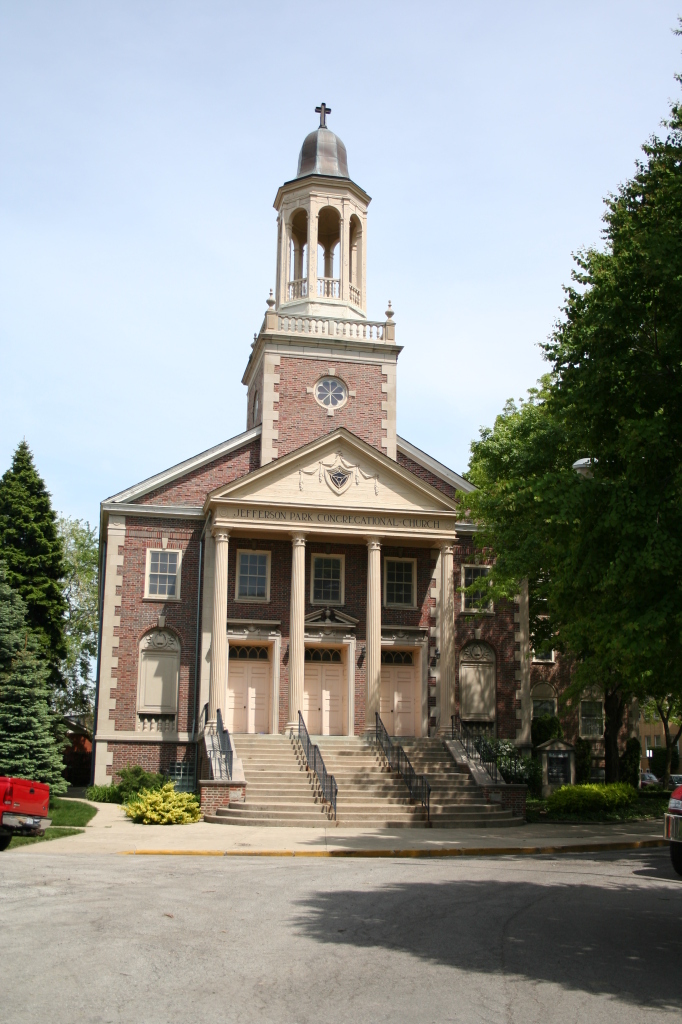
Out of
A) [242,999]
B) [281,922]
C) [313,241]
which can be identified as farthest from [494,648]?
[242,999]

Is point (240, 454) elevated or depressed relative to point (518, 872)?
elevated

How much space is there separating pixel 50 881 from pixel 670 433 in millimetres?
10235

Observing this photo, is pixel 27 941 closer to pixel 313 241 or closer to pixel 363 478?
Answer: pixel 363 478

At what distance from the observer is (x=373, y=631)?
29.0m

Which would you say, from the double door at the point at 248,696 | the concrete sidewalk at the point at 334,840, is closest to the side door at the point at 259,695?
the double door at the point at 248,696

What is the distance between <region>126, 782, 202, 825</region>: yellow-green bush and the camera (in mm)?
22625

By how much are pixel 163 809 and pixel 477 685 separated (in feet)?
40.4

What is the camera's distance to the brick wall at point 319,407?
32.0 metres

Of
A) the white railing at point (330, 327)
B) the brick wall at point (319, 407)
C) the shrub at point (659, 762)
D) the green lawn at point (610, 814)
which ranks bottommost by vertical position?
the shrub at point (659, 762)

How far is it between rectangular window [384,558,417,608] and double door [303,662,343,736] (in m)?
2.67

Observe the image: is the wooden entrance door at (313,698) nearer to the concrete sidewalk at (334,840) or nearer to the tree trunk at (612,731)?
the concrete sidewalk at (334,840)

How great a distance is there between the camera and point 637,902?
12266 mm

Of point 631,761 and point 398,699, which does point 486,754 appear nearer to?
point 398,699

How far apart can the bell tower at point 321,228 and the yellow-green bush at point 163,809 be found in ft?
55.1
